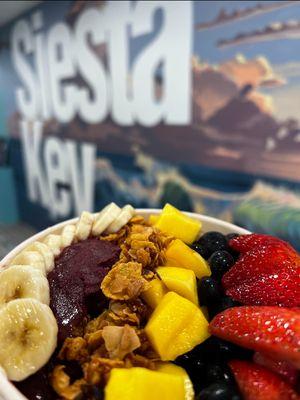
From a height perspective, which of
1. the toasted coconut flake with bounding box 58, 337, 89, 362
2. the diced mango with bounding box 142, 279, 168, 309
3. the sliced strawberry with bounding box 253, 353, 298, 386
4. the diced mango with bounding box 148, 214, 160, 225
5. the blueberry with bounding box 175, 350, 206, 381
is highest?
the diced mango with bounding box 148, 214, 160, 225

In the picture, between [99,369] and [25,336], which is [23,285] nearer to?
[25,336]

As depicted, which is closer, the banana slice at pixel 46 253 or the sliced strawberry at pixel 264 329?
the sliced strawberry at pixel 264 329

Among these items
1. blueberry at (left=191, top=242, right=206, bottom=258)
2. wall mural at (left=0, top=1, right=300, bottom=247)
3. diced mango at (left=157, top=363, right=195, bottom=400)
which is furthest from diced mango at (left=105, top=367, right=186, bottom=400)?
wall mural at (left=0, top=1, right=300, bottom=247)

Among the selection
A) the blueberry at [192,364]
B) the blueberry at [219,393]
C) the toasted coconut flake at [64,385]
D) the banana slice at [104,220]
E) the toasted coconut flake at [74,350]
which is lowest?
the blueberry at [192,364]

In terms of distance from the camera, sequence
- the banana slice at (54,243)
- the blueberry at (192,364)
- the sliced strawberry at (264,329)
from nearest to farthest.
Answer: the sliced strawberry at (264,329) → the blueberry at (192,364) → the banana slice at (54,243)

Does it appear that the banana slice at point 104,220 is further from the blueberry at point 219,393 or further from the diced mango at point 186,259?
the blueberry at point 219,393

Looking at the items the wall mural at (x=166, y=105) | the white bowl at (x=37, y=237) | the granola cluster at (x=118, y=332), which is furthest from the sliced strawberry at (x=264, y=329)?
the wall mural at (x=166, y=105)

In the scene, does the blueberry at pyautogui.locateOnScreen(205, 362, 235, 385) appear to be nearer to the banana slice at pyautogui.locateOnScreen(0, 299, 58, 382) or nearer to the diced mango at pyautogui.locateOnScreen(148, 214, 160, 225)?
the banana slice at pyautogui.locateOnScreen(0, 299, 58, 382)
